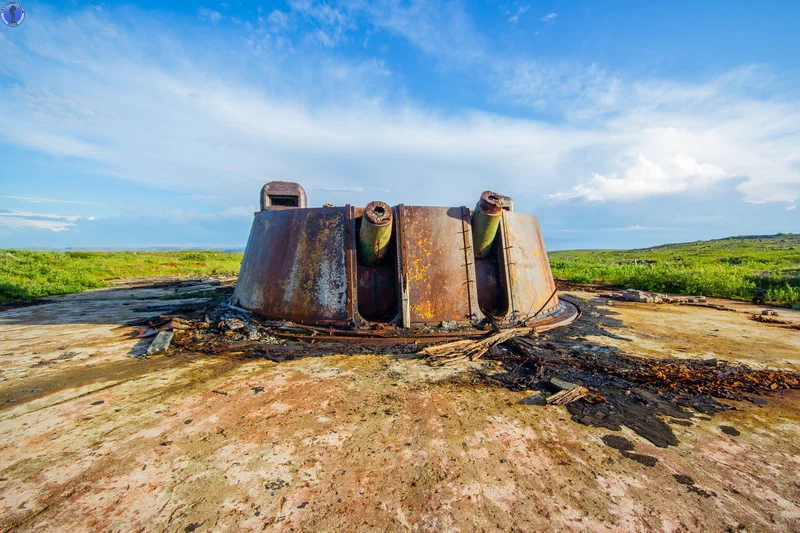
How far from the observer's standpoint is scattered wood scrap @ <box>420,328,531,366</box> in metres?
4.14

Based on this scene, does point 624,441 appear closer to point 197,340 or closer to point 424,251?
point 424,251

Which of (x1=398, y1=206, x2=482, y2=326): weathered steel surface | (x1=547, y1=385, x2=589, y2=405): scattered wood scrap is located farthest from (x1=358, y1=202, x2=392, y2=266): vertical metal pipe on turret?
(x1=547, y1=385, x2=589, y2=405): scattered wood scrap

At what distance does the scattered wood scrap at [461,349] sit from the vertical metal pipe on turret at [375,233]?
177cm

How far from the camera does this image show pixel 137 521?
1.74m

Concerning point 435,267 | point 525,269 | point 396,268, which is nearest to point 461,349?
point 435,267

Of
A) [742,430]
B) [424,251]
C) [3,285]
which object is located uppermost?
[424,251]

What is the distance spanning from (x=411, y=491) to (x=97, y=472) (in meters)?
1.86

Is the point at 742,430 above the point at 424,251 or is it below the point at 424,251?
below

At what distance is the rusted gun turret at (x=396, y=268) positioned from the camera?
17.0 ft

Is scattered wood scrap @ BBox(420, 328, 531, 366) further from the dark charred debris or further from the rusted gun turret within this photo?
the rusted gun turret

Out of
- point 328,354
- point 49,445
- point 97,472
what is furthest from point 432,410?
point 49,445

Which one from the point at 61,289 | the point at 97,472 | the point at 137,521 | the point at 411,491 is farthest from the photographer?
the point at 61,289

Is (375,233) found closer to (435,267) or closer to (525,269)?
(435,267)

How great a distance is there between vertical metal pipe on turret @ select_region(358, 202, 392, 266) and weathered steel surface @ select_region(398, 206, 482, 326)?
32 centimetres
